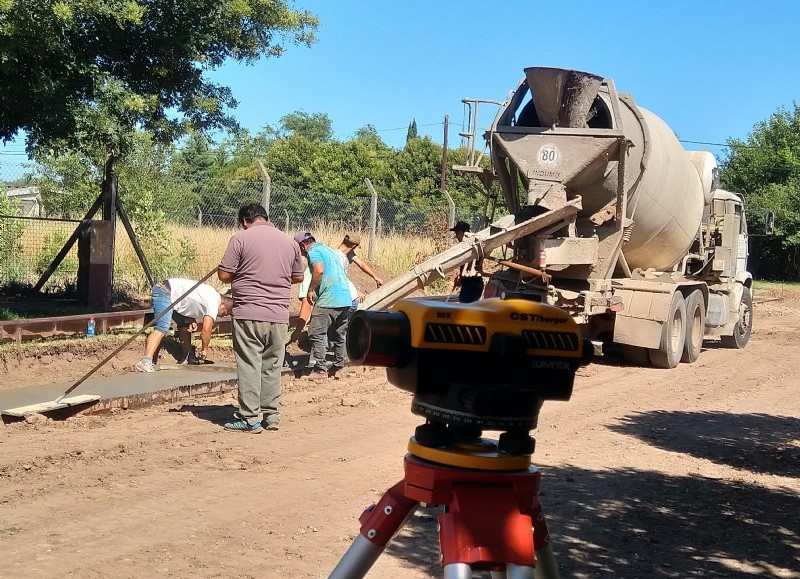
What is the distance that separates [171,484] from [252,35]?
7.62 m

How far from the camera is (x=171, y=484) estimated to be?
6266mm

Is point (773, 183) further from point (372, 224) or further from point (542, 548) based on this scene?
point (542, 548)

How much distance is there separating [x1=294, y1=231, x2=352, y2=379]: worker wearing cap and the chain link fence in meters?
4.19

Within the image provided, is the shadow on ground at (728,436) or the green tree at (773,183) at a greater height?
the green tree at (773,183)

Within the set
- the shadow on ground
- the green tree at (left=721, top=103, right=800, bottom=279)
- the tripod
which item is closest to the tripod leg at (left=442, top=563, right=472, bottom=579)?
the tripod

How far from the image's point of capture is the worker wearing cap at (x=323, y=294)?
11.0 m

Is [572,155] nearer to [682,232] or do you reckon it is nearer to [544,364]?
[682,232]

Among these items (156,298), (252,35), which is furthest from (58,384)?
(252,35)

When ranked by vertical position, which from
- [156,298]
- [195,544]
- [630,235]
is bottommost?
[195,544]

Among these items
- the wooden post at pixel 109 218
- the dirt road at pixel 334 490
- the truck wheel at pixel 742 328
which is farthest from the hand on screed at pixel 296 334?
the truck wheel at pixel 742 328

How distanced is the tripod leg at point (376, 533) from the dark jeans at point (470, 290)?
1.60ft

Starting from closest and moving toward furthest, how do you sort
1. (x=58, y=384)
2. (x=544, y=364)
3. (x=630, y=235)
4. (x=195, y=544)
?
(x=544, y=364) < (x=195, y=544) < (x=58, y=384) < (x=630, y=235)

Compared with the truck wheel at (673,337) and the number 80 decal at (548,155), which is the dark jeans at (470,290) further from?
the truck wheel at (673,337)

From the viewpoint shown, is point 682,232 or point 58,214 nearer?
point 682,232
